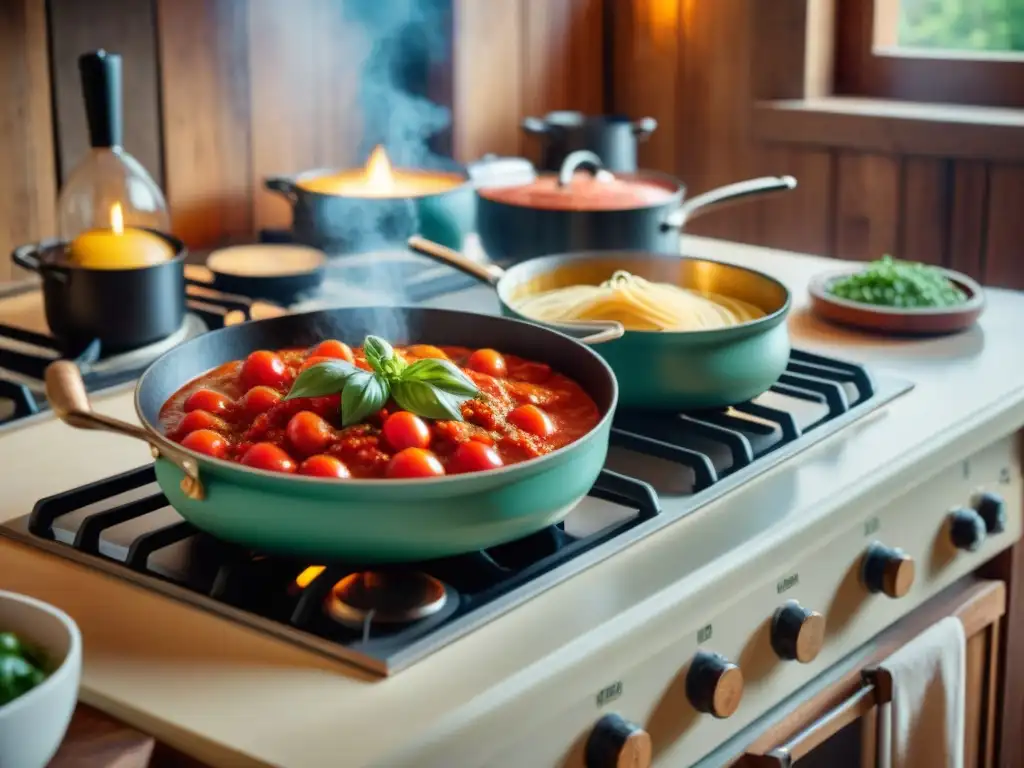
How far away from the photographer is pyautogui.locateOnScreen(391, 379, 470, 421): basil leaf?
1033 millimetres

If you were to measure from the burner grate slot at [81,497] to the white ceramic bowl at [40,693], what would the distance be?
0.26 metres

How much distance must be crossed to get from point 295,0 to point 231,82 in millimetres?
178

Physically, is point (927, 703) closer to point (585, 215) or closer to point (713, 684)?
point (713, 684)

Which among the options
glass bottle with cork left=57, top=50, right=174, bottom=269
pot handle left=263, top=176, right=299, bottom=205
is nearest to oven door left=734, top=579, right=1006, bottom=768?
glass bottle with cork left=57, top=50, right=174, bottom=269

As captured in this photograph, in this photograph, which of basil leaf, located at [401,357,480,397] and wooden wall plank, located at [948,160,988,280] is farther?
wooden wall plank, located at [948,160,988,280]

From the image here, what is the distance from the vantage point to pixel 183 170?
2.08 metres

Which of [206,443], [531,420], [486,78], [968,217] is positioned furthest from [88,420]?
[968,217]

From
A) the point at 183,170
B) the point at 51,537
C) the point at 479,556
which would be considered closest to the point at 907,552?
the point at 479,556

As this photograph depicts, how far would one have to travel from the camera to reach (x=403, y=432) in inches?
40.1

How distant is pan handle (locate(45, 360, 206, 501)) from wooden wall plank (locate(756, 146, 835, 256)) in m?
1.97

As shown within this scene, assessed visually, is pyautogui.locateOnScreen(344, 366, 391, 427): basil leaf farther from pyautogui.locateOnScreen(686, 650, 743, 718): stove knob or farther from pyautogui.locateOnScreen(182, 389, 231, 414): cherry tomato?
pyautogui.locateOnScreen(686, 650, 743, 718): stove knob

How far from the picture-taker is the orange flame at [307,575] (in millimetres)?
1033

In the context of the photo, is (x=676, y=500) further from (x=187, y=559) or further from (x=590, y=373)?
(x=187, y=559)

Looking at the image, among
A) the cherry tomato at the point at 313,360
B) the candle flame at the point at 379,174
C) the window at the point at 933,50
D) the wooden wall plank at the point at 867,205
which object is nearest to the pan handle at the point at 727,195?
the candle flame at the point at 379,174
